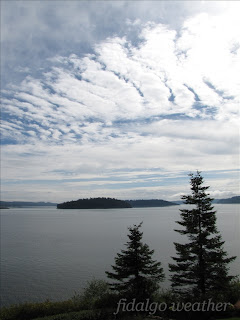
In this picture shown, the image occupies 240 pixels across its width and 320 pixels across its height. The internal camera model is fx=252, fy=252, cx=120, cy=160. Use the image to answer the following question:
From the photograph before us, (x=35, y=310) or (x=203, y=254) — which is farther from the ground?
(x=203, y=254)

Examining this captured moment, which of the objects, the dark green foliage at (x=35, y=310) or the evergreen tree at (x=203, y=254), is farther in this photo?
the dark green foliage at (x=35, y=310)

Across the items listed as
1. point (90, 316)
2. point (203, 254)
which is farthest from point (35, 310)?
point (203, 254)

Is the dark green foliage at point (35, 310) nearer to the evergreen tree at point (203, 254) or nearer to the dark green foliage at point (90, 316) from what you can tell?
the dark green foliage at point (90, 316)

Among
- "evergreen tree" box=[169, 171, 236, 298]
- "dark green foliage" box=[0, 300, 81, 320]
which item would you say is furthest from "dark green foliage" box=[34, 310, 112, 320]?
"evergreen tree" box=[169, 171, 236, 298]

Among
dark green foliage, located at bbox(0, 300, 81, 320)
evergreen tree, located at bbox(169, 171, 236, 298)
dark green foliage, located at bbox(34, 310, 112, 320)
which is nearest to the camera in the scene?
dark green foliage, located at bbox(34, 310, 112, 320)

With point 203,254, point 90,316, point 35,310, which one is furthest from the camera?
point 35,310

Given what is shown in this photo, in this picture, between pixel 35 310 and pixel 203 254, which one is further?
pixel 35 310

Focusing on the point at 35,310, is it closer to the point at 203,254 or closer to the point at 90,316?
the point at 90,316

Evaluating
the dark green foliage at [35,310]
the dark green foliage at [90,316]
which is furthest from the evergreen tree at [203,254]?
the dark green foliage at [35,310]

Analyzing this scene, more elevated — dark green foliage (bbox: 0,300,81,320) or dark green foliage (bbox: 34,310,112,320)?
dark green foliage (bbox: 34,310,112,320)

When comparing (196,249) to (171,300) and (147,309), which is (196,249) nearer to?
(171,300)

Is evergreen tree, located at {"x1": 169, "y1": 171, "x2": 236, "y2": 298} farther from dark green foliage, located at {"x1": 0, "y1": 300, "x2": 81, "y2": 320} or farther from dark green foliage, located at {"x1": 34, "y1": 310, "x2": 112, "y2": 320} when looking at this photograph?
dark green foliage, located at {"x1": 0, "y1": 300, "x2": 81, "y2": 320}

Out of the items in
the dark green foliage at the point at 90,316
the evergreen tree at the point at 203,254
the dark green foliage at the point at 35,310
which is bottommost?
the dark green foliage at the point at 35,310

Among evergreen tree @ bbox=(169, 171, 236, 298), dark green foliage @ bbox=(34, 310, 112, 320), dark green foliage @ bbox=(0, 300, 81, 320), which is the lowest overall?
dark green foliage @ bbox=(0, 300, 81, 320)
